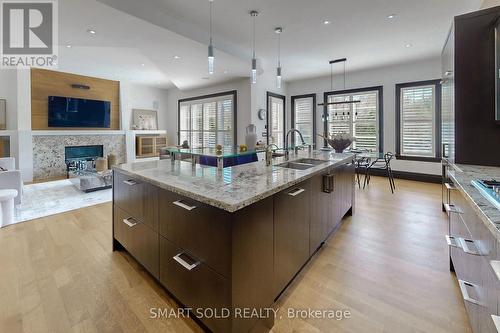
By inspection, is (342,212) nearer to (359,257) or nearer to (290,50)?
Answer: (359,257)

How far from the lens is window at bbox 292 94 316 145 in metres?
7.72

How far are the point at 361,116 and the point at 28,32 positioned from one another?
24.3ft

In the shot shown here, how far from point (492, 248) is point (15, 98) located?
8.37 m

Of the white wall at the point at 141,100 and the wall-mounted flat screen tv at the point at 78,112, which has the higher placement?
the white wall at the point at 141,100

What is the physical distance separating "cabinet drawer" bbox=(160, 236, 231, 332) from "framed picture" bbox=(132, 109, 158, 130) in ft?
25.8

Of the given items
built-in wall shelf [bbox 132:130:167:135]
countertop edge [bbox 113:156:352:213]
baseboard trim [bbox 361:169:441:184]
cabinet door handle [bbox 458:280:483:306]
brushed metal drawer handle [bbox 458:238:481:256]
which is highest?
built-in wall shelf [bbox 132:130:167:135]

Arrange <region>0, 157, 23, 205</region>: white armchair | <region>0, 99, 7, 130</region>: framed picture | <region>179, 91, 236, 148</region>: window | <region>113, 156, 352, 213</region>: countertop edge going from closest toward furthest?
1. <region>113, 156, 352, 213</region>: countertop edge
2. <region>0, 157, 23, 205</region>: white armchair
3. <region>0, 99, 7, 130</region>: framed picture
4. <region>179, 91, 236, 148</region>: window

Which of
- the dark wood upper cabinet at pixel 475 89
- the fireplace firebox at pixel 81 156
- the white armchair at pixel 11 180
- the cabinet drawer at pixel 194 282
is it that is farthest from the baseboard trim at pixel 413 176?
the fireplace firebox at pixel 81 156

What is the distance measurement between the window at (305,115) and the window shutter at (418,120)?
2404 mm

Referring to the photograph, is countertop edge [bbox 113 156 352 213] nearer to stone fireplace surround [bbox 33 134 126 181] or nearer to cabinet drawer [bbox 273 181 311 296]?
cabinet drawer [bbox 273 181 311 296]

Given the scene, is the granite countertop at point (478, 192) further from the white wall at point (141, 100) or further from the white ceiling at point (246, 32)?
the white wall at point (141, 100)

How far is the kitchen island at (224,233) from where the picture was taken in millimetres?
1247

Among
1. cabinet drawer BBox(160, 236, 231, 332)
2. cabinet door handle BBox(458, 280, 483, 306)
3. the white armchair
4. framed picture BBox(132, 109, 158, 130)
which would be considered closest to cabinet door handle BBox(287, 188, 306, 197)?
cabinet drawer BBox(160, 236, 231, 332)

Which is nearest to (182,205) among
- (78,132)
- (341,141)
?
(341,141)
